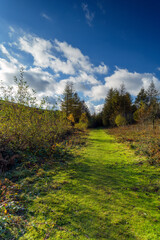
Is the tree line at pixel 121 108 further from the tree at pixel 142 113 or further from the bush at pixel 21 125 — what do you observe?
the bush at pixel 21 125

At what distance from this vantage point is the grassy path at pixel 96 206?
277cm

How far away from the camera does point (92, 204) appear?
3709 mm

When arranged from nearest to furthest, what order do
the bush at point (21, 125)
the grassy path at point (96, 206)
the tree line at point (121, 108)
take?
the grassy path at point (96, 206)
the bush at point (21, 125)
the tree line at point (121, 108)

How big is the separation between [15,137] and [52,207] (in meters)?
5.52

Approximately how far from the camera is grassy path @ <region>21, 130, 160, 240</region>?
2771 mm

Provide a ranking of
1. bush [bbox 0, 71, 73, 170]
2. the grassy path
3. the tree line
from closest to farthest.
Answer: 1. the grassy path
2. bush [bbox 0, 71, 73, 170]
3. the tree line

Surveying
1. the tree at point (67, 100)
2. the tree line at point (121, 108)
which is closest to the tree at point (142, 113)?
the tree line at point (121, 108)

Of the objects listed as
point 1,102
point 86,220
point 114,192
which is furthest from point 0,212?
point 1,102

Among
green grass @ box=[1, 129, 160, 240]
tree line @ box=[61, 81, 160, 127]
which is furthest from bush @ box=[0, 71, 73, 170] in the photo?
tree line @ box=[61, 81, 160, 127]

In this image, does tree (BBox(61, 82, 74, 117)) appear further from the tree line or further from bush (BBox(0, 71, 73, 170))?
bush (BBox(0, 71, 73, 170))

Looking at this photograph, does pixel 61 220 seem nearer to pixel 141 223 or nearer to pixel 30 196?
pixel 30 196

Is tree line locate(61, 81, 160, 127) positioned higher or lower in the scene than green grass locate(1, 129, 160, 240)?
higher

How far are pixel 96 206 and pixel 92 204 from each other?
0.14m

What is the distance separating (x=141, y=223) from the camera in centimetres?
305
